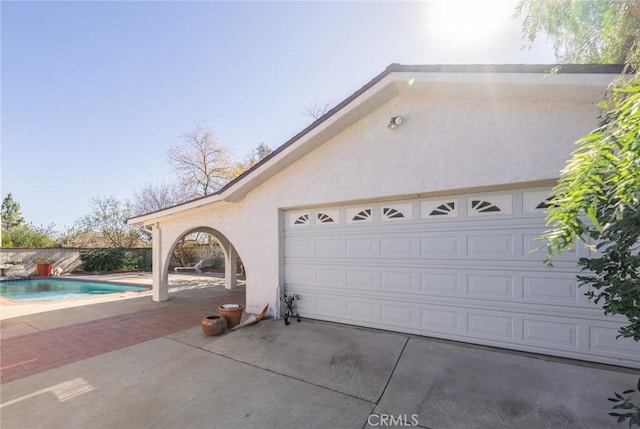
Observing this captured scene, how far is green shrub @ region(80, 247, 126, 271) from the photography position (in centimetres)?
2291

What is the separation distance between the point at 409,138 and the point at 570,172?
4902 millimetres

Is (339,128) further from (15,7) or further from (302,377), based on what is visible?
(15,7)

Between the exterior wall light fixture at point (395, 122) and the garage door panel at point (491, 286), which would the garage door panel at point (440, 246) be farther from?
the exterior wall light fixture at point (395, 122)

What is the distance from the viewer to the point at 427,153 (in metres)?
5.97

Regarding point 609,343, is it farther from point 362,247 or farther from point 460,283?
point 362,247

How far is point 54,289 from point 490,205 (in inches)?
922

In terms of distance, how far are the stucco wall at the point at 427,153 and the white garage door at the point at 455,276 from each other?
543 mm

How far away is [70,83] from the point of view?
10500 mm

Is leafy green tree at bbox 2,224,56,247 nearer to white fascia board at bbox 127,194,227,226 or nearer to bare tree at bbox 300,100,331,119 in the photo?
white fascia board at bbox 127,194,227,226

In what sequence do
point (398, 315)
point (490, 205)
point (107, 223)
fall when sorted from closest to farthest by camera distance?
1. point (490, 205)
2. point (398, 315)
3. point (107, 223)

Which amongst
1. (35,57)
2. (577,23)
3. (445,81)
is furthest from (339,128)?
(35,57)

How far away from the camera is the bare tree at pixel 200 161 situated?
78.3 ft

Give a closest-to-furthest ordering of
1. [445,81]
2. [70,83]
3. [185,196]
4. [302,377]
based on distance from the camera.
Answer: [302,377]
[445,81]
[70,83]
[185,196]

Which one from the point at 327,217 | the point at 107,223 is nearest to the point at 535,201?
the point at 327,217
